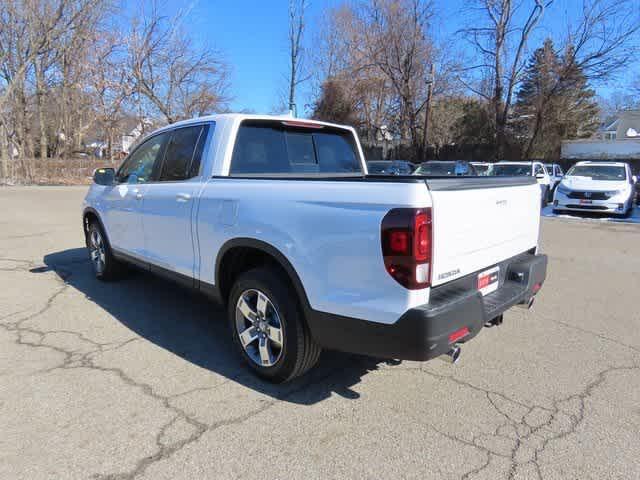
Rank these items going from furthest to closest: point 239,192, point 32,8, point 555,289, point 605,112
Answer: point 605,112, point 32,8, point 555,289, point 239,192

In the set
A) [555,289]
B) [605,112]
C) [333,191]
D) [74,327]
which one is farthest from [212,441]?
[605,112]

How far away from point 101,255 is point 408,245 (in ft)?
15.4

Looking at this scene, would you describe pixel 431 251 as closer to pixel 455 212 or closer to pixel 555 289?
pixel 455 212

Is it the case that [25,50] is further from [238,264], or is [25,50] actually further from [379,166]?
[238,264]

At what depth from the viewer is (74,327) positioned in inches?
162

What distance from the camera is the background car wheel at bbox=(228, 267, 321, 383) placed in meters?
2.81

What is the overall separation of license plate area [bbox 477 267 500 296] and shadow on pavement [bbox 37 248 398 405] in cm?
108

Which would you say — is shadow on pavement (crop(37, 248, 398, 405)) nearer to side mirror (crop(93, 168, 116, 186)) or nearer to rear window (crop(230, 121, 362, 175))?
side mirror (crop(93, 168, 116, 186))

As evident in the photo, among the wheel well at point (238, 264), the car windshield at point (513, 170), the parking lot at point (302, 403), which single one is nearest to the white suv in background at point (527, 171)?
the car windshield at point (513, 170)

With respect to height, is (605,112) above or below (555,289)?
above

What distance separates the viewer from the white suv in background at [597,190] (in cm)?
1235

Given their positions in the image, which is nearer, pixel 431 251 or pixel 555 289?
pixel 431 251

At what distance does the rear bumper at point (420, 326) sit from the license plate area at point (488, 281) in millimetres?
80

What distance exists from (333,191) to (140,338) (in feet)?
8.20
